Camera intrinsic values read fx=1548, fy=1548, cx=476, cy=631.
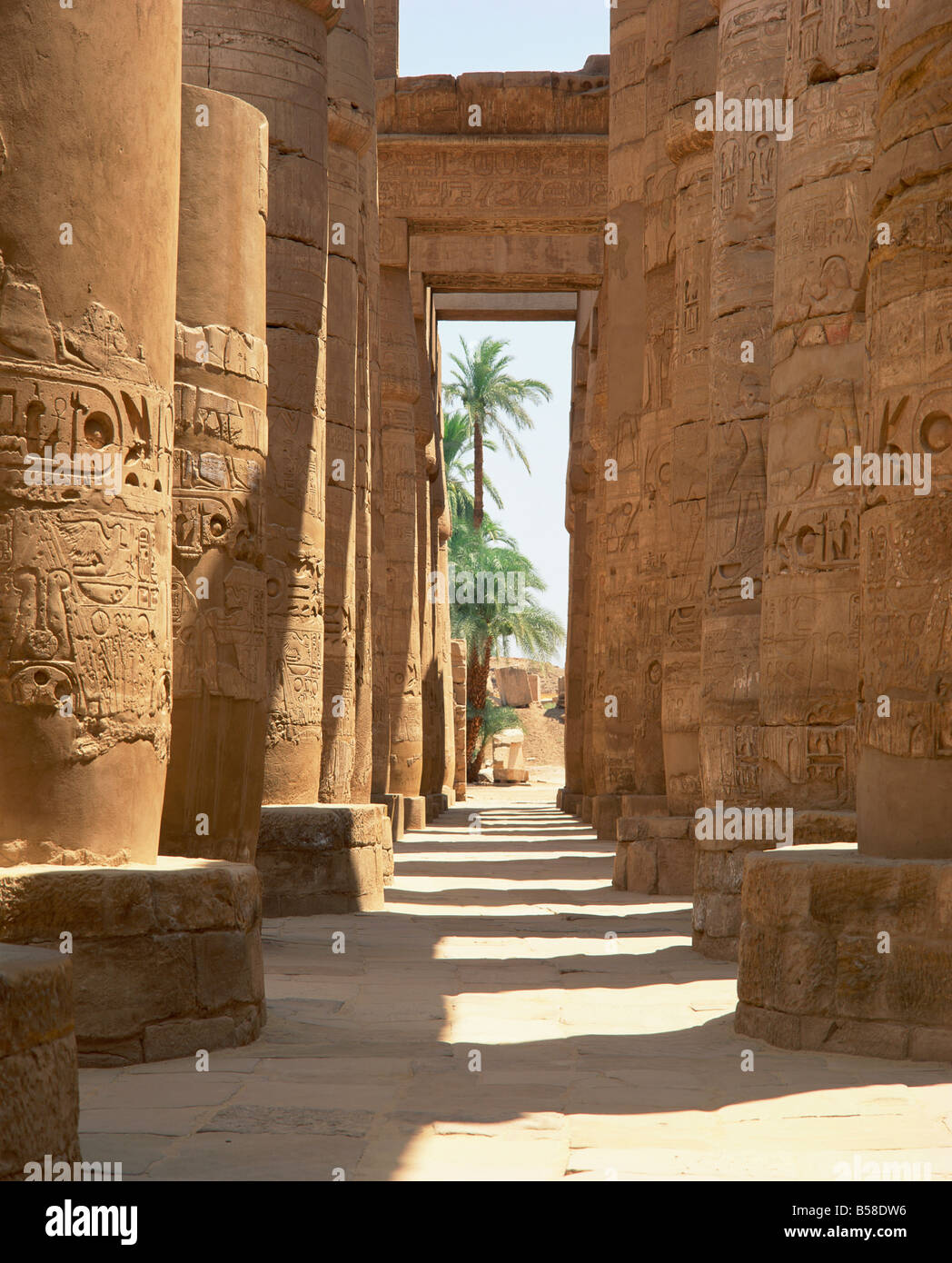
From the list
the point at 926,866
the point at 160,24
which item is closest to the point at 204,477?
the point at 160,24

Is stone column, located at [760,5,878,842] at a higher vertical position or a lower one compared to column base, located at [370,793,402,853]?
higher

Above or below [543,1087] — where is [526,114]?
above

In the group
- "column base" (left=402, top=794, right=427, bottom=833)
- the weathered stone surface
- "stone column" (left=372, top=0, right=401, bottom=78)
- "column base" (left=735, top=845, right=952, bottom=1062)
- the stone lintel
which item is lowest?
"column base" (left=402, top=794, right=427, bottom=833)

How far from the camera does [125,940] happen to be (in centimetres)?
478

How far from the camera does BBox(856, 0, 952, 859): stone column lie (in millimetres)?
5078

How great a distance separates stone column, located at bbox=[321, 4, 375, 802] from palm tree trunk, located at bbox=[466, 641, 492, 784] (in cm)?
2605

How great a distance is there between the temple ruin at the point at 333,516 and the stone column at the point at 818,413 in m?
Result: 0.02

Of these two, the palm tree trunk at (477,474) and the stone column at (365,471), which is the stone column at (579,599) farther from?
the palm tree trunk at (477,474)

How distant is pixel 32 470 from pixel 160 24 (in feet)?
5.51

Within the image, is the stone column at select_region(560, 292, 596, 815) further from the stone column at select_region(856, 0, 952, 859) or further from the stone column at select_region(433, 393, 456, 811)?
the stone column at select_region(856, 0, 952, 859)

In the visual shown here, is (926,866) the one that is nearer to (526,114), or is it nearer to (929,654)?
(929,654)

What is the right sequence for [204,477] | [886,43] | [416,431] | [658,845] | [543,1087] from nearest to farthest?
[543,1087]
[886,43]
[204,477]
[658,845]
[416,431]

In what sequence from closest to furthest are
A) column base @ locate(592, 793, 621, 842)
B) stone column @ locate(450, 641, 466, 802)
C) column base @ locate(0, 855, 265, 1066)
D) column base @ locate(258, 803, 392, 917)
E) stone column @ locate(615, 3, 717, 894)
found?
1. column base @ locate(0, 855, 265, 1066)
2. column base @ locate(258, 803, 392, 917)
3. stone column @ locate(615, 3, 717, 894)
4. column base @ locate(592, 793, 621, 842)
5. stone column @ locate(450, 641, 466, 802)

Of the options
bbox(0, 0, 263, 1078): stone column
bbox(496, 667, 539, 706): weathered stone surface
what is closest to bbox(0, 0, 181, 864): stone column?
bbox(0, 0, 263, 1078): stone column
